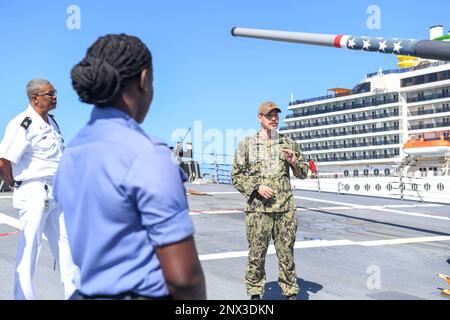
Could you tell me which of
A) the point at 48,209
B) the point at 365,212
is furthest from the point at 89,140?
the point at 365,212

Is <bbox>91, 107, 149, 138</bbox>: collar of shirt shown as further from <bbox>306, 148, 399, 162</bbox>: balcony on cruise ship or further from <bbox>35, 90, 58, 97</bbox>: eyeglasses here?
<bbox>306, 148, 399, 162</bbox>: balcony on cruise ship

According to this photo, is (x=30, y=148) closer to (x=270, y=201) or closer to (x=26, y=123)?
(x=26, y=123)

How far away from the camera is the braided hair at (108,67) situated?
149 cm

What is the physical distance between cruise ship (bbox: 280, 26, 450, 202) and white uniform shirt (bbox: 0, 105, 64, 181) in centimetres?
4566

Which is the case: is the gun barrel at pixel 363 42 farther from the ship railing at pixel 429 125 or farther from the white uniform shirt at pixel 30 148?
the ship railing at pixel 429 125

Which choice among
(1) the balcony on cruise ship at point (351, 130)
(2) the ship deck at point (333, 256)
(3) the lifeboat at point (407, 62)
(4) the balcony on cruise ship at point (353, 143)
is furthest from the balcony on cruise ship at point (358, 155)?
(2) the ship deck at point (333, 256)

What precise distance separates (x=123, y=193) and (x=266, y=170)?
2.89m

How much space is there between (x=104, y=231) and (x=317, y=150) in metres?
66.2

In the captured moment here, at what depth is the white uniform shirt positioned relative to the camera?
136 inches

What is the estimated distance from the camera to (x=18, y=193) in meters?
3.49

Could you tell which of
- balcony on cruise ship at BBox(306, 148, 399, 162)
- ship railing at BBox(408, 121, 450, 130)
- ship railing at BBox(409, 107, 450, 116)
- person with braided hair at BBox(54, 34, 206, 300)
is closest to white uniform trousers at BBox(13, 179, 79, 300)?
person with braided hair at BBox(54, 34, 206, 300)

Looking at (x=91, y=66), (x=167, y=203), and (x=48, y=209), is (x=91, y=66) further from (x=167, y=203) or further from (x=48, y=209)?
(x=48, y=209)

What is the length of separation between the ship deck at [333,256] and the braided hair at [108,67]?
292cm

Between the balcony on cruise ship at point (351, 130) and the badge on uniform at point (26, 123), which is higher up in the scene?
the balcony on cruise ship at point (351, 130)
